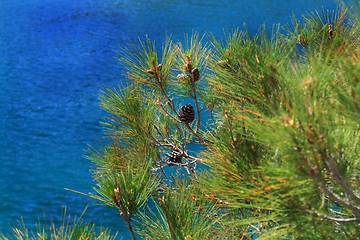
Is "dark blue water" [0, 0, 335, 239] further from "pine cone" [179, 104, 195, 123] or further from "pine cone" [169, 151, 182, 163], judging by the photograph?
"pine cone" [179, 104, 195, 123]

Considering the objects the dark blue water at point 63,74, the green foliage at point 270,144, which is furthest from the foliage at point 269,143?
the dark blue water at point 63,74

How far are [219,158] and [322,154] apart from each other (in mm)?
226

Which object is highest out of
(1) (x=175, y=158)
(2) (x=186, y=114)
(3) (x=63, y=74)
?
(3) (x=63, y=74)

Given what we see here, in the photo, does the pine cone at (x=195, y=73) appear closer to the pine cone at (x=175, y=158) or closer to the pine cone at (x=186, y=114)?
the pine cone at (x=186, y=114)

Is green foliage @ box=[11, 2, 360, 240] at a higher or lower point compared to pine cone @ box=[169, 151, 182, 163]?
higher

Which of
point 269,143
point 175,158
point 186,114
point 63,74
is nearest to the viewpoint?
point 269,143

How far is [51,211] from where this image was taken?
272 centimetres

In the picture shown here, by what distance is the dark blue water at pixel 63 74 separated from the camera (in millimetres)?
2828

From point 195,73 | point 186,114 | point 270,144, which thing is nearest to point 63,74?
point 186,114

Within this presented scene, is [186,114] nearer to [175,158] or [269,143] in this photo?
[175,158]

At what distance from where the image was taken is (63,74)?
3.65 metres

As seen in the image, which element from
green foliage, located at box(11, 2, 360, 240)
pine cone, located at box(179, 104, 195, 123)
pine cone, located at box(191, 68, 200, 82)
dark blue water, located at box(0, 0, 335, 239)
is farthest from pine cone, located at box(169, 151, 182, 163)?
dark blue water, located at box(0, 0, 335, 239)

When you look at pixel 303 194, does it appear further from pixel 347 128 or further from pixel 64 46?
pixel 64 46

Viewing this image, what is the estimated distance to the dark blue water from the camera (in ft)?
9.28
